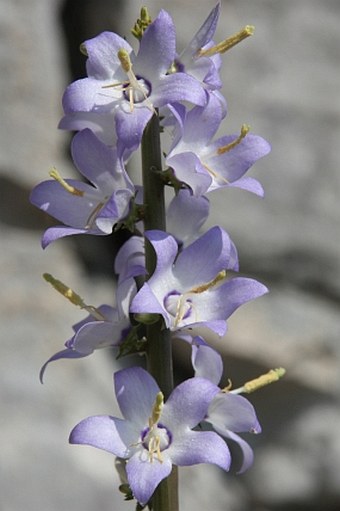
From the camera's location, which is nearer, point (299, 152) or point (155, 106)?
point (155, 106)

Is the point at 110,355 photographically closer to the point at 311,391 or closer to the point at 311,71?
the point at 311,391

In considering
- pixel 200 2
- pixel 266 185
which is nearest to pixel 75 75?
pixel 200 2

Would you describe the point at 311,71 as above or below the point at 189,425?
below

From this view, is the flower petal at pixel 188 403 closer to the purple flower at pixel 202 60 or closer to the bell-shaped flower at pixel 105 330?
the bell-shaped flower at pixel 105 330

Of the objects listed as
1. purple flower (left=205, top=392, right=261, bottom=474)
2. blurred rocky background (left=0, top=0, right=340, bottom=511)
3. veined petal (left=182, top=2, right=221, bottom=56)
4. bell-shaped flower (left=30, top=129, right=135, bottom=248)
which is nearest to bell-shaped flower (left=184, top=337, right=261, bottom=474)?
purple flower (left=205, top=392, right=261, bottom=474)

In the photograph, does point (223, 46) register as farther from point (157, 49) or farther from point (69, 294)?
point (69, 294)

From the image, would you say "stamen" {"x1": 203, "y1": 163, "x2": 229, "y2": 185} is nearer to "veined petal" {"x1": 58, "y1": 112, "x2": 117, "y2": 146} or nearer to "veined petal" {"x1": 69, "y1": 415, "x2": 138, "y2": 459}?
"veined petal" {"x1": 58, "y1": 112, "x2": 117, "y2": 146}
